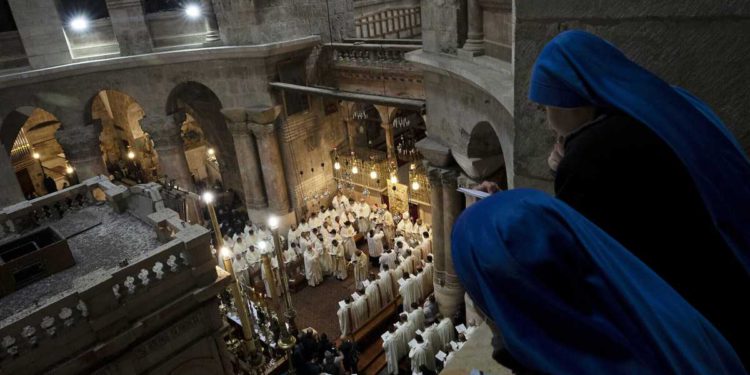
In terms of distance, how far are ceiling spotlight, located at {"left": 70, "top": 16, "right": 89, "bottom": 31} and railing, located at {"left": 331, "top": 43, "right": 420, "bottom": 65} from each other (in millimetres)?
7343

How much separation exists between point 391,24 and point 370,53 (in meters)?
7.44

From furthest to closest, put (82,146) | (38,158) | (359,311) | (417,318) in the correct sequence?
(38,158), (82,146), (359,311), (417,318)

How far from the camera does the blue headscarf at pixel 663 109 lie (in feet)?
5.62

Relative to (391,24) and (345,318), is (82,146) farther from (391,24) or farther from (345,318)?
(391,24)

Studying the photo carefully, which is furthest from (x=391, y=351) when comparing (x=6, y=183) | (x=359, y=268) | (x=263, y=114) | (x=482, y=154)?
(x=6, y=183)

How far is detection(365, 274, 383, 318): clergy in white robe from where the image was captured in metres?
12.1

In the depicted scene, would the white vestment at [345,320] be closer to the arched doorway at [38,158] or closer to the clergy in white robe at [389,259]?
the clergy in white robe at [389,259]

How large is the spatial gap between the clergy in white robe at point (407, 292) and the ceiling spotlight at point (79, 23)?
1191cm

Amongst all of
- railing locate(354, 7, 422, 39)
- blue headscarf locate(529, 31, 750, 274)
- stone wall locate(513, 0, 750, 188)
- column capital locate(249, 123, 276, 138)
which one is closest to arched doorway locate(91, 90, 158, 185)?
column capital locate(249, 123, 276, 138)

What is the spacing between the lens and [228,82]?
47.9 ft

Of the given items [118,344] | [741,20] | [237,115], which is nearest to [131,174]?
[237,115]

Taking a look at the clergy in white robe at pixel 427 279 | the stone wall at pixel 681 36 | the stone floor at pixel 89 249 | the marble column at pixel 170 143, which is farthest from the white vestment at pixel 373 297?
the stone wall at pixel 681 36

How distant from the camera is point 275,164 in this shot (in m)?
15.5

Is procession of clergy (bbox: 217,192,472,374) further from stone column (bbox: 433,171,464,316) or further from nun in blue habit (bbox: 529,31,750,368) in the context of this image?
nun in blue habit (bbox: 529,31,750,368)
